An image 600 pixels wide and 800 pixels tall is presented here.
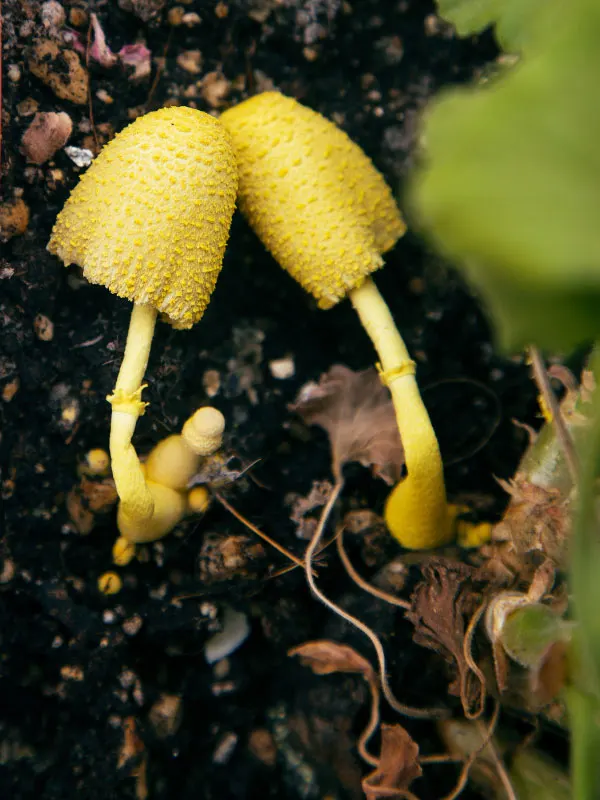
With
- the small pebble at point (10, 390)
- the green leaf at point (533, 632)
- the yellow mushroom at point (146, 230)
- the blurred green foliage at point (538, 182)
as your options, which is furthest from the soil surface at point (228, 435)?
the blurred green foliage at point (538, 182)

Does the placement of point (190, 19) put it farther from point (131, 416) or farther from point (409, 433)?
point (409, 433)

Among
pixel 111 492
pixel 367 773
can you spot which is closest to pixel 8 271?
pixel 111 492

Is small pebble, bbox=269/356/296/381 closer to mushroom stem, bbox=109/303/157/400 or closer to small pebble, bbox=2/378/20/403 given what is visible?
mushroom stem, bbox=109/303/157/400

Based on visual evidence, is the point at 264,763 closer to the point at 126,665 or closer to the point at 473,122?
the point at 126,665

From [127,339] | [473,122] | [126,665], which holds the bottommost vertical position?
[126,665]

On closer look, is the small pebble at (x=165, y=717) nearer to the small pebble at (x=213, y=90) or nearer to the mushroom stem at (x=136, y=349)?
the mushroom stem at (x=136, y=349)

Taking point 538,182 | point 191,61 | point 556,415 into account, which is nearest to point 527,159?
point 538,182

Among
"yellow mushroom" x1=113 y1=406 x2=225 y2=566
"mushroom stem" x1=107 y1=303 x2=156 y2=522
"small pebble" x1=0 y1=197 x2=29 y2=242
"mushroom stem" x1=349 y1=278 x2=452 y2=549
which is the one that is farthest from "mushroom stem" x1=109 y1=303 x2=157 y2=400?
"mushroom stem" x1=349 y1=278 x2=452 y2=549
